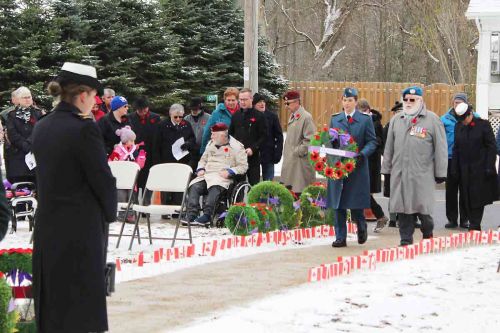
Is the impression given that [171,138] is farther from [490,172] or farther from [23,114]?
[490,172]

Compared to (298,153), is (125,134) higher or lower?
higher

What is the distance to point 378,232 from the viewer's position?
49.1 feet

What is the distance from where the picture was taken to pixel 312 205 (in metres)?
14.4

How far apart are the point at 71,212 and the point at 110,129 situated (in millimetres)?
9000

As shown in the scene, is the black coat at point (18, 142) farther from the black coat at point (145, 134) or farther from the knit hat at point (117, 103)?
the black coat at point (145, 134)

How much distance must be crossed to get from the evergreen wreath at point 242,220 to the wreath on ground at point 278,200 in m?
0.58

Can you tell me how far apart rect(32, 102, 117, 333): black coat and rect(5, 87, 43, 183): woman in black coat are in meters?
8.65

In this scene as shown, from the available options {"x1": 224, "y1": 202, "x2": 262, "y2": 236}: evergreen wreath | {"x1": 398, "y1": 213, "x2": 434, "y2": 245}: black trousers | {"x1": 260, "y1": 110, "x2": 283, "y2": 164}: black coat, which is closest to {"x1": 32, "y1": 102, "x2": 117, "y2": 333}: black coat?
{"x1": 398, "y1": 213, "x2": 434, "y2": 245}: black trousers

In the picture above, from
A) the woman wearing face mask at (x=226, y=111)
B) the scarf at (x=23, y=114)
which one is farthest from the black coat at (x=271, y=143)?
the scarf at (x=23, y=114)

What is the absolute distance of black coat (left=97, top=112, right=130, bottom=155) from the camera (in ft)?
49.4

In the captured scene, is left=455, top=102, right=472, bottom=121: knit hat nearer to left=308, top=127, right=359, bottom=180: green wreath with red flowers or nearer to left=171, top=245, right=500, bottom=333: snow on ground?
left=308, top=127, right=359, bottom=180: green wreath with red flowers

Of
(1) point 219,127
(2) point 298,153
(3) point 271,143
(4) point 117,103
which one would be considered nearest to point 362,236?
(2) point 298,153

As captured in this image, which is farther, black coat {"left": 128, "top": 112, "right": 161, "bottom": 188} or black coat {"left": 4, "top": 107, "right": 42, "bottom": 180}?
black coat {"left": 128, "top": 112, "right": 161, "bottom": 188}

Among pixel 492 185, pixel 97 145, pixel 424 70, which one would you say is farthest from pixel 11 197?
pixel 424 70
